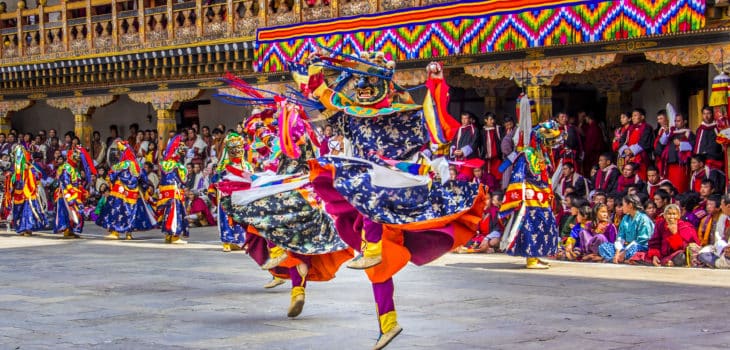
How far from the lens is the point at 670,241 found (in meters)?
12.1

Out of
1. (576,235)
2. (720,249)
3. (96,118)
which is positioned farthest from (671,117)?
(96,118)

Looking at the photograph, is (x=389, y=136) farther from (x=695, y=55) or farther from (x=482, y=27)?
(x=482, y=27)

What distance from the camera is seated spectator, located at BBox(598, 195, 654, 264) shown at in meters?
12.3

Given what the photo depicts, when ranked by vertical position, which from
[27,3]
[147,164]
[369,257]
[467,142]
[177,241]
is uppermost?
[27,3]

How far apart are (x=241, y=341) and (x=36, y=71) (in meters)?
18.8

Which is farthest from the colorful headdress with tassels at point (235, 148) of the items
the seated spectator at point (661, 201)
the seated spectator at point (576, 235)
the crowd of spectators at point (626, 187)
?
the seated spectator at point (661, 201)

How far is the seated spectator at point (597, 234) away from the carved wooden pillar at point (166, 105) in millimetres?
10937

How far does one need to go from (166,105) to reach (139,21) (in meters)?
1.72

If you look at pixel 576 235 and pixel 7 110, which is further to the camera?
pixel 7 110

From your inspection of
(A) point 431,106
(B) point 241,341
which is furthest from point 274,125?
(B) point 241,341

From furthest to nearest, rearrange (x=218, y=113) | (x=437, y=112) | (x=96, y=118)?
(x=96, y=118)
(x=218, y=113)
(x=437, y=112)

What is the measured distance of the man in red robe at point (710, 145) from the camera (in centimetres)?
1356

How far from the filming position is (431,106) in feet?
26.0

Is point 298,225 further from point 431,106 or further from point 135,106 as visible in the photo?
point 135,106
